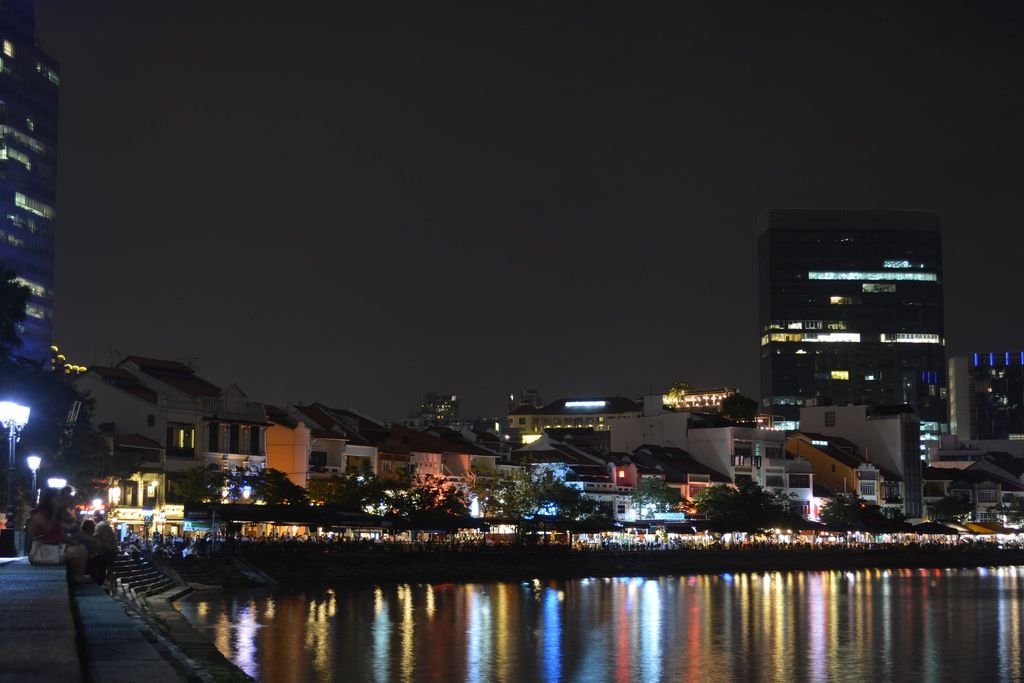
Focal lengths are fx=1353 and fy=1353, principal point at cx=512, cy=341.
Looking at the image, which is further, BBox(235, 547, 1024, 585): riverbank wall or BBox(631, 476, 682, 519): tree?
BBox(631, 476, 682, 519): tree

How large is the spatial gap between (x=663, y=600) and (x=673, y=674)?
28760 mm

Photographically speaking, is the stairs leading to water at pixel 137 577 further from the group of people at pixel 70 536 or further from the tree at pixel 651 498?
the tree at pixel 651 498

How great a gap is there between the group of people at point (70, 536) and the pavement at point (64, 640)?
1.56m

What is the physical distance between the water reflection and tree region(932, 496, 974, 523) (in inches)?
2638

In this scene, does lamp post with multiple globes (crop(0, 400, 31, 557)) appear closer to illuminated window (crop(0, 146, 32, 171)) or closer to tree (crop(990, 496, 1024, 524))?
tree (crop(990, 496, 1024, 524))

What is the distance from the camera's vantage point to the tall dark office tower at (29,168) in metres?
164

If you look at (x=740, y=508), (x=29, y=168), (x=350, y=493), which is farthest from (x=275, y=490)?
(x=29, y=168)

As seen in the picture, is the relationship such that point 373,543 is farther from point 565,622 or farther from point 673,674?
point 673,674

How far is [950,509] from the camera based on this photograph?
145 m

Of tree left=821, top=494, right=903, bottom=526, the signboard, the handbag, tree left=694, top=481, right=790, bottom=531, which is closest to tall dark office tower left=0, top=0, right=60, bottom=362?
tree left=694, top=481, right=790, bottom=531

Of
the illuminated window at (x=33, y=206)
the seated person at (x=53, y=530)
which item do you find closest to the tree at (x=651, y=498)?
the seated person at (x=53, y=530)

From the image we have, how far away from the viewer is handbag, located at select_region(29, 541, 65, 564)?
2938cm

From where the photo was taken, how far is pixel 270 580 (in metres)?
71.5

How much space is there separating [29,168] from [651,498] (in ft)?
317
